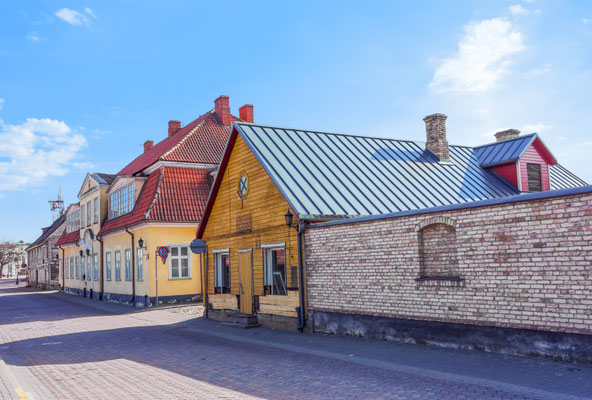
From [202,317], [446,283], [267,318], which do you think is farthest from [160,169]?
[446,283]

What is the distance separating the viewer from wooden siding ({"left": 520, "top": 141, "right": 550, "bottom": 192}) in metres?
20.3

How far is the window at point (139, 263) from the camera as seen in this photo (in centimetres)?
2444

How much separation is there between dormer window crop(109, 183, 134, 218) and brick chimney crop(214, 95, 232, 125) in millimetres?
6595

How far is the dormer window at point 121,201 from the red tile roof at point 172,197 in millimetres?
857

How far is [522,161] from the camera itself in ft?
66.9

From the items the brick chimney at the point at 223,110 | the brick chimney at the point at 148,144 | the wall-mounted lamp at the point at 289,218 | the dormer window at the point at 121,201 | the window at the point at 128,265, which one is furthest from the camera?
the brick chimney at the point at 148,144

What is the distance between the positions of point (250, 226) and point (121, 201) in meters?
14.5

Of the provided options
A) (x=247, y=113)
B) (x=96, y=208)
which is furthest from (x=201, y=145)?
(x=96, y=208)

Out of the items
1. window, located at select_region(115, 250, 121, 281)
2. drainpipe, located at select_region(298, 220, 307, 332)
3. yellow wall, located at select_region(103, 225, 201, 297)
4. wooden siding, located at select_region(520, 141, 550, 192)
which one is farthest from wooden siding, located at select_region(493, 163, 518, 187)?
window, located at select_region(115, 250, 121, 281)

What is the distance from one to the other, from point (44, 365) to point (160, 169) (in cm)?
1537

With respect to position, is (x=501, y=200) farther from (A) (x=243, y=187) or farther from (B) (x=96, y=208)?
(B) (x=96, y=208)

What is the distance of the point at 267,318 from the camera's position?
1538cm

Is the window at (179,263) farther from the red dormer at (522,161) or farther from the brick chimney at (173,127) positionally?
the red dormer at (522,161)

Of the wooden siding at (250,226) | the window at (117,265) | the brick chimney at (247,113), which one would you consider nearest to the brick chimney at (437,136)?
the wooden siding at (250,226)
